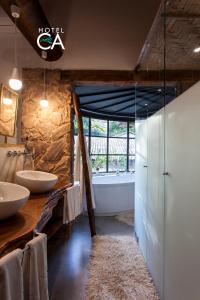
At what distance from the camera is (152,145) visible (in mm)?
2465

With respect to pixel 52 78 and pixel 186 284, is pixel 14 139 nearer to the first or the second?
pixel 52 78

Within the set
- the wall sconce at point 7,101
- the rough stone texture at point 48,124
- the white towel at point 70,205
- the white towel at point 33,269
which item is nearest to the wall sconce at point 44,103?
the rough stone texture at point 48,124

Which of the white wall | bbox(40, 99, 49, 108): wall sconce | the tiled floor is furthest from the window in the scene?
the white wall

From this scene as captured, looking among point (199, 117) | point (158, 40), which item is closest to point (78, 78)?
point (158, 40)

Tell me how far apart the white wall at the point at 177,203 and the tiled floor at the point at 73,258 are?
0.79 metres

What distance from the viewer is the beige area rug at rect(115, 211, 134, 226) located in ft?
13.8

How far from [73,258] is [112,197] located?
2.10 metres

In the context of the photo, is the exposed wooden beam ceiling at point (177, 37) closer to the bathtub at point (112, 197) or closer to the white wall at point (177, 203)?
the white wall at point (177, 203)

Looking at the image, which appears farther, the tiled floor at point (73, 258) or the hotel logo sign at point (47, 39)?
the hotel logo sign at point (47, 39)

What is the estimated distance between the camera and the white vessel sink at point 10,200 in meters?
1.25

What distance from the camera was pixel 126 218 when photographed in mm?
4457

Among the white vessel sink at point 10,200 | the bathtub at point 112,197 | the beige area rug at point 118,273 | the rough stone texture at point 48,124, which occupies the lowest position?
the beige area rug at point 118,273

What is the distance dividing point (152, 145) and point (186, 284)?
4.51ft

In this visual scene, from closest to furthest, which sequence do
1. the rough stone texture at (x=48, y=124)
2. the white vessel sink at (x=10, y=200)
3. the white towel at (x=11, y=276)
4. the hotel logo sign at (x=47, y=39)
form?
1. the white towel at (x=11, y=276)
2. the white vessel sink at (x=10, y=200)
3. the hotel logo sign at (x=47, y=39)
4. the rough stone texture at (x=48, y=124)
